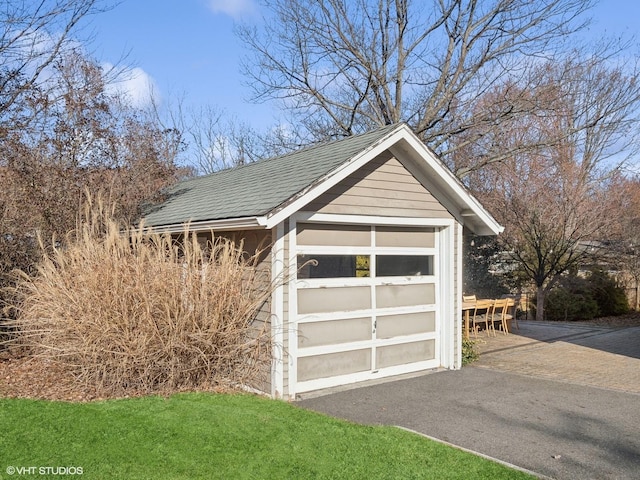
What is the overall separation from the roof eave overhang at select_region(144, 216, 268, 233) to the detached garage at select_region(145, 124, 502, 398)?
0.02 meters

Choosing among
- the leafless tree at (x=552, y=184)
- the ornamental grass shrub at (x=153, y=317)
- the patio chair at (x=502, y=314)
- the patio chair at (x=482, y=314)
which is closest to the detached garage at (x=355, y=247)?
the ornamental grass shrub at (x=153, y=317)

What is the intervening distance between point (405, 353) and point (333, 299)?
1.82m

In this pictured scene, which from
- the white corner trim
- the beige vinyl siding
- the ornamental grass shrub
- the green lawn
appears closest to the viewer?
the green lawn

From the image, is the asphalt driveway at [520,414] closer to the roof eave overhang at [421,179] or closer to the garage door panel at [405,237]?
the garage door panel at [405,237]

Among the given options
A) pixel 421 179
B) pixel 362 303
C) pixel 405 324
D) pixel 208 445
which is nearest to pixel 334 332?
pixel 362 303

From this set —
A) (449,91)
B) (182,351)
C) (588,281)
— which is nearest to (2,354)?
(182,351)

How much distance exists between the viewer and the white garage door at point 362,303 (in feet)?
26.0

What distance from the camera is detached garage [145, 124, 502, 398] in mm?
7574

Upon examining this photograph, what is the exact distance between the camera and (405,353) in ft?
30.2

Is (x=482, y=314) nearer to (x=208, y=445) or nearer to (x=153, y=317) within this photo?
(x=153, y=317)

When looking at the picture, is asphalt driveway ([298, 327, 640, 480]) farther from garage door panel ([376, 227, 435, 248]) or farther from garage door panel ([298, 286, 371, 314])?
garage door panel ([376, 227, 435, 248])

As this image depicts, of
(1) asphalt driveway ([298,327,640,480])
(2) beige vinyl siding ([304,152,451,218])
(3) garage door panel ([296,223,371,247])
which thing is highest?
(2) beige vinyl siding ([304,152,451,218])

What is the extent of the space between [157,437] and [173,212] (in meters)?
5.25

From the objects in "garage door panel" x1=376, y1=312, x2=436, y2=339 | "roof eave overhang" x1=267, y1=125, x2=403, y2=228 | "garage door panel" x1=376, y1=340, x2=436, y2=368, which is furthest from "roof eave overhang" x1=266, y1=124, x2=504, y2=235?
"garage door panel" x1=376, y1=340, x2=436, y2=368
